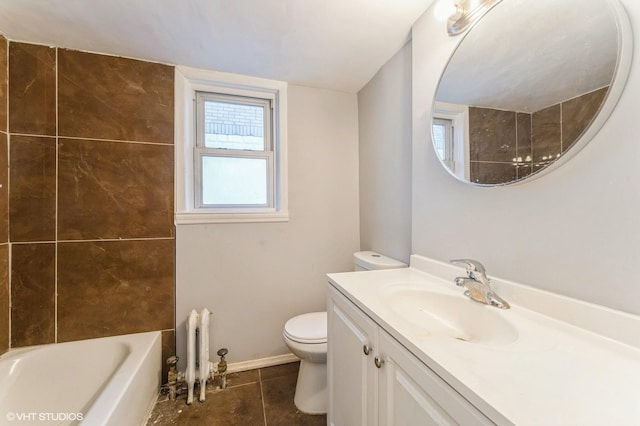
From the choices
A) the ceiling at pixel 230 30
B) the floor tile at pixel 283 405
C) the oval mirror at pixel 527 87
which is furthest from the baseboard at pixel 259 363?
the ceiling at pixel 230 30

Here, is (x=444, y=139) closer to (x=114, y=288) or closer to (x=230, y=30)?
(x=230, y=30)

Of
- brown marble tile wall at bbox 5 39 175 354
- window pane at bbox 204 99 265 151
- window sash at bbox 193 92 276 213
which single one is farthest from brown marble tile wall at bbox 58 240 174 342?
window pane at bbox 204 99 265 151

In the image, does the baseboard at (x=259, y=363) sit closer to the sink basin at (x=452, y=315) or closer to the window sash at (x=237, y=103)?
the sink basin at (x=452, y=315)

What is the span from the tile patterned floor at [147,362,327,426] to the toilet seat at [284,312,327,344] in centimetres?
42

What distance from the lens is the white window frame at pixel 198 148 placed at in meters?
1.66

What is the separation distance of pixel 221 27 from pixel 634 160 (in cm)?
168

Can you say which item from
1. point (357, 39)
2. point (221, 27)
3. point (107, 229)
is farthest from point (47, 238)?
point (357, 39)

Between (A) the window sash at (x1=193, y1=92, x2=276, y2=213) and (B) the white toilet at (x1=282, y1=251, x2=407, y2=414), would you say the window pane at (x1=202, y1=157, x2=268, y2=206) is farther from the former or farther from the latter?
(B) the white toilet at (x1=282, y1=251, x2=407, y2=414)

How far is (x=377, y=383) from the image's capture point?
0.76 metres

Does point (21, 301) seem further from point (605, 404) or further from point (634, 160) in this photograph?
point (634, 160)

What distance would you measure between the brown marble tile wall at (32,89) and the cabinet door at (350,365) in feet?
6.30

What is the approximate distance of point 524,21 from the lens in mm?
814

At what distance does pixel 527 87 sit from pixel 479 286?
2.25 feet

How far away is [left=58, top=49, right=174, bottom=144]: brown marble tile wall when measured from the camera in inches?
58.2
